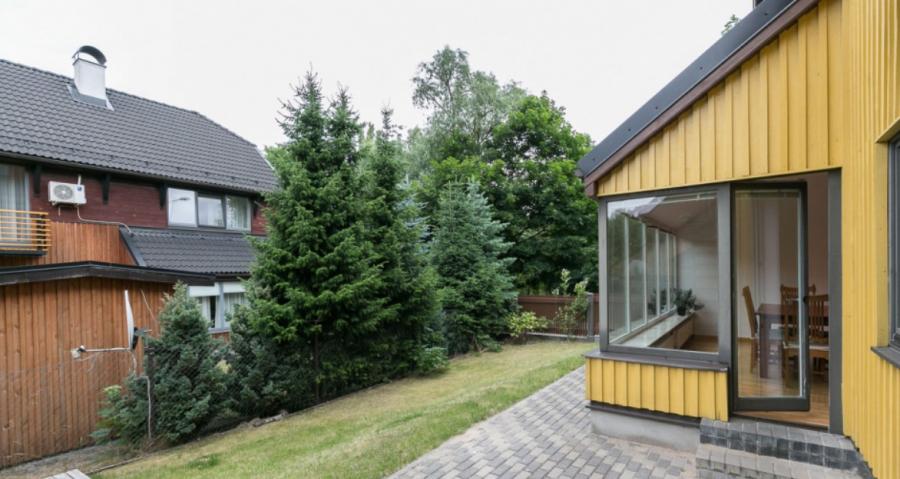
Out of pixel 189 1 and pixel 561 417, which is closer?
pixel 561 417

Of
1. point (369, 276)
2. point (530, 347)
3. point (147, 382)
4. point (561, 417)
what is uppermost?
point (369, 276)

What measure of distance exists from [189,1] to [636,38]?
776 inches

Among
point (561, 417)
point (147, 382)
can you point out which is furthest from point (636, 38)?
point (147, 382)

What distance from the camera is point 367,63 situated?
29.0 metres

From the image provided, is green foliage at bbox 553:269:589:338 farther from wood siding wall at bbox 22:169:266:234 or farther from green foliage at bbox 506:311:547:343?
wood siding wall at bbox 22:169:266:234

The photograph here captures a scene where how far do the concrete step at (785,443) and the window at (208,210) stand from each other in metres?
13.4

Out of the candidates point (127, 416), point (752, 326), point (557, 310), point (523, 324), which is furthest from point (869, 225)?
point (557, 310)

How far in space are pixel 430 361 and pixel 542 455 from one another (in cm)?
514

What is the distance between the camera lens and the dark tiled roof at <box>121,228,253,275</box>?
1108 centimetres

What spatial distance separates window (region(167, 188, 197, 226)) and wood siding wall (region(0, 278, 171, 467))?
5.88 metres

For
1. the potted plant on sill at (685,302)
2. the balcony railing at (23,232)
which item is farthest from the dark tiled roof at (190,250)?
the potted plant on sill at (685,302)

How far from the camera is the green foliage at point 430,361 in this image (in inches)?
362

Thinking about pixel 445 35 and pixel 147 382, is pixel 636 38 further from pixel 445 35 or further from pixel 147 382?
pixel 147 382

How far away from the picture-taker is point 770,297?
4.37 metres
